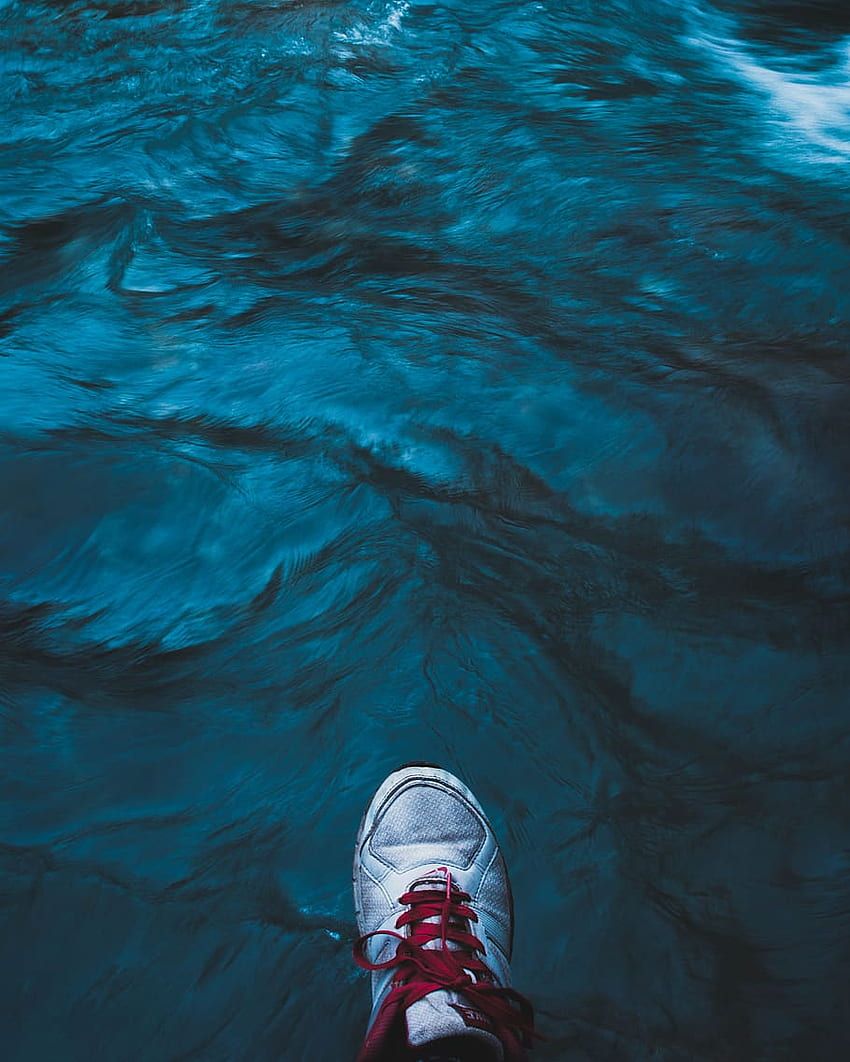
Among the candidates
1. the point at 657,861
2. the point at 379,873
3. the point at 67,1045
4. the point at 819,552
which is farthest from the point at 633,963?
the point at 819,552

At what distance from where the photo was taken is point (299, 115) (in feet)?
15.3

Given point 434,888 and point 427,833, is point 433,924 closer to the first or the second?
point 434,888

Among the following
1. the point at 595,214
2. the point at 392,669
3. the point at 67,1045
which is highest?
the point at 595,214

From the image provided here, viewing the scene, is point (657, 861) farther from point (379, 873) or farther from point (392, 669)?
point (392, 669)

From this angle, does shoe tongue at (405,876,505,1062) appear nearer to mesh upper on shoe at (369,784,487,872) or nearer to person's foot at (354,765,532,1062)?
person's foot at (354,765,532,1062)

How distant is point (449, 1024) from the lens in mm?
1526

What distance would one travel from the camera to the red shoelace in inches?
60.3

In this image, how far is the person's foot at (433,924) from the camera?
1.53m

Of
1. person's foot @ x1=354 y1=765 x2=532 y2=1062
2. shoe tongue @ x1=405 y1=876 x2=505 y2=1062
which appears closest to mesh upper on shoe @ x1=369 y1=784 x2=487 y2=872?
person's foot @ x1=354 y1=765 x2=532 y2=1062

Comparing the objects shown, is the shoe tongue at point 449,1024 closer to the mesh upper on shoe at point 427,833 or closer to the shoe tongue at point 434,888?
the shoe tongue at point 434,888

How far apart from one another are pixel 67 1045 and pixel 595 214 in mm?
3409

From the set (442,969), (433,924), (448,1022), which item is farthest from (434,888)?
(448,1022)

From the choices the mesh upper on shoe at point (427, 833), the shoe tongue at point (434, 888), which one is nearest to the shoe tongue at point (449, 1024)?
the shoe tongue at point (434, 888)

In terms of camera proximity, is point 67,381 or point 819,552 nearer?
point 819,552
